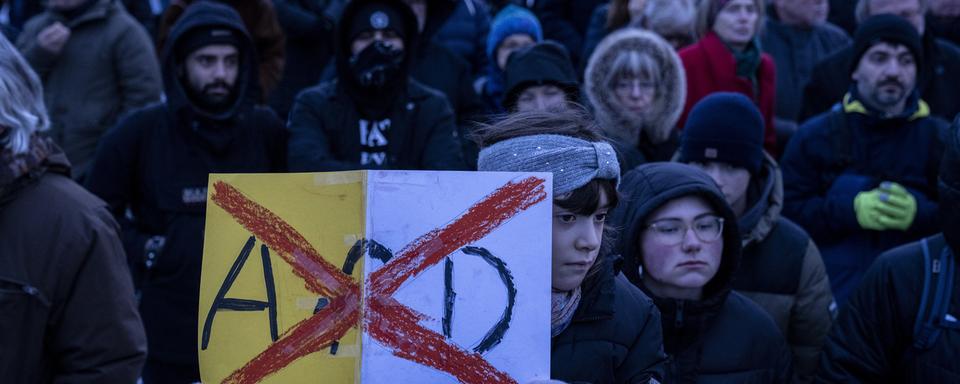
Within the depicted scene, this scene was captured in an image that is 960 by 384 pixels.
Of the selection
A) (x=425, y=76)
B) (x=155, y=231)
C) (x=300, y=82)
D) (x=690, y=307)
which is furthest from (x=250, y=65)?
(x=690, y=307)

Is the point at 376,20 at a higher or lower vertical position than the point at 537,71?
higher

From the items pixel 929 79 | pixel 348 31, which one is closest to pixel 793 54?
pixel 929 79

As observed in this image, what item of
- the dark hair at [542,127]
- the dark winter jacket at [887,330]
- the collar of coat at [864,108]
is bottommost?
the dark winter jacket at [887,330]

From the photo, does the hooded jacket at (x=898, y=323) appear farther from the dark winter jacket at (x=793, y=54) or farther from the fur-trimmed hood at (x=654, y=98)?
the dark winter jacket at (x=793, y=54)

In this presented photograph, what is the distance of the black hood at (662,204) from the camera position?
3627mm

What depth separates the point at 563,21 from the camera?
26.9ft

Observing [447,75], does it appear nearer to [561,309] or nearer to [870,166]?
[870,166]

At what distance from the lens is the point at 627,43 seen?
5.82 metres

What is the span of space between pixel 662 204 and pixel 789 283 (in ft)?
2.94

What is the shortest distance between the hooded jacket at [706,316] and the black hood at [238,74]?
6.71ft

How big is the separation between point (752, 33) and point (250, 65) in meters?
2.67

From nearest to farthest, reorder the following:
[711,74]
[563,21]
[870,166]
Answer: [870,166]
[711,74]
[563,21]

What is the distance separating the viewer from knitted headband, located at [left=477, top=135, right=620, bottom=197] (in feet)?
8.64

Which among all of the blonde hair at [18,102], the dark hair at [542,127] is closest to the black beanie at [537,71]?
the blonde hair at [18,102]
